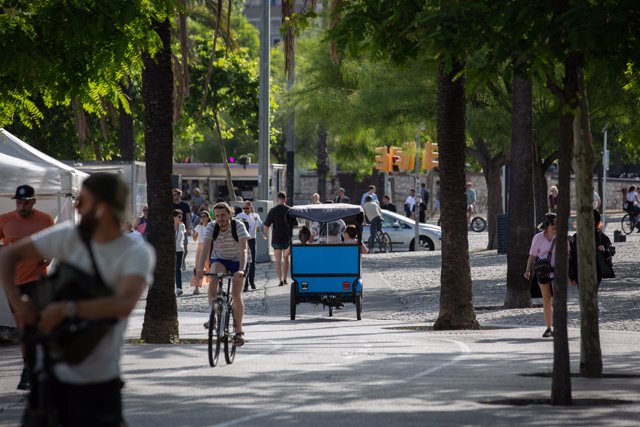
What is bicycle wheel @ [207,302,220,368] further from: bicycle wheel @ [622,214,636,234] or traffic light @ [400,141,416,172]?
bicycle wheel @ [622,214,636,234]

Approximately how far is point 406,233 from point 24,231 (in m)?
30.5

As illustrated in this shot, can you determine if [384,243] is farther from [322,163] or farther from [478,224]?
[322,163]

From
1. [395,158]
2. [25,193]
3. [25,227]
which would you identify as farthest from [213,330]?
[395,158]

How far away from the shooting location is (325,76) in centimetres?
4212

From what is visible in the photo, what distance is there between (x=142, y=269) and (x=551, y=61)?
625 cm

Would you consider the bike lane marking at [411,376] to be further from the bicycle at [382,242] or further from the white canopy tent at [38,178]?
the bicycle at [382,242]

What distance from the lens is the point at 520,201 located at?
22.8 metres

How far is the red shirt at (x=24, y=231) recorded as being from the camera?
12.2 m

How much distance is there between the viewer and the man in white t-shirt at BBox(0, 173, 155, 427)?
5.86 meters

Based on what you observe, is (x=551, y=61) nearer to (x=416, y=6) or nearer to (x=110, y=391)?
(x=416, y=6)

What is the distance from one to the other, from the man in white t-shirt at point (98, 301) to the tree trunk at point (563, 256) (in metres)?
5.56

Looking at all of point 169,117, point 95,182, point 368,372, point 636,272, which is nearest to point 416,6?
Result: point 368,372

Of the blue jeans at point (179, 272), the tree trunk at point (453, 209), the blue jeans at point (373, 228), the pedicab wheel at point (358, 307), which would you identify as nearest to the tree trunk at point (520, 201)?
the pedicab wheel at point (358, 307)

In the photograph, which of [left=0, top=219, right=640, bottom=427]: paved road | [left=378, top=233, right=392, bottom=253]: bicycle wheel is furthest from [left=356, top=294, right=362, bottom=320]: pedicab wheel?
[left=378, top=233, right=392, bottom=253]: bicycle wheel
